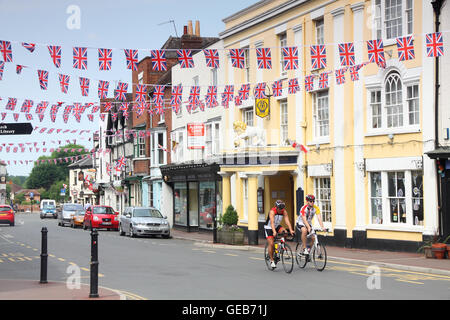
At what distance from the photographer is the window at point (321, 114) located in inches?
1062

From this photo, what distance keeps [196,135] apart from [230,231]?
432 inches

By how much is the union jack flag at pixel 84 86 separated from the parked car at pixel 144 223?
12.6 metres

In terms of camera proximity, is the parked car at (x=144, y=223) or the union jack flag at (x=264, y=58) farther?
the parked car at (x=144, y=223)

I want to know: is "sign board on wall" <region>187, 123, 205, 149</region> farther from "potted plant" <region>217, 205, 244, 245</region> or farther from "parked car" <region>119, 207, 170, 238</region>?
"potted plant" <region>217, 205, 244, 245</region>

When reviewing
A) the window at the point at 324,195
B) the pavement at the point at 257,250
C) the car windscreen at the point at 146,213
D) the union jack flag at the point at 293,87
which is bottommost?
the pavement at the point at 257,250

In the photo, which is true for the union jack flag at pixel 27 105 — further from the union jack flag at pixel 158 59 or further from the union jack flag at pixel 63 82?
the union jack flag at pixel 158 59

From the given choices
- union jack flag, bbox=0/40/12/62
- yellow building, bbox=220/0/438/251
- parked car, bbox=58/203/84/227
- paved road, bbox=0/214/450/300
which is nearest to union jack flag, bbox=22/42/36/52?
union jack flag, bbox=0/40/12/62

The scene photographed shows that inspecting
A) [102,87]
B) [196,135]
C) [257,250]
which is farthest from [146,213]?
[102,87]

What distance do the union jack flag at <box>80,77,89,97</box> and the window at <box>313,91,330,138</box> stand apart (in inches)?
362

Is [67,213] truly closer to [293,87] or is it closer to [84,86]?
[84,86]

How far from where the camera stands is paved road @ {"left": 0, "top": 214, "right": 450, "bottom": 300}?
1282 centimetres

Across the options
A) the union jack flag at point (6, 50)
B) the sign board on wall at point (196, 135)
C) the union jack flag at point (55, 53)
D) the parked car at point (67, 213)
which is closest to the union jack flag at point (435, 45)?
the union jack flag at point (55, 53)

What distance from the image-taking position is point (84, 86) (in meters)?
22.9

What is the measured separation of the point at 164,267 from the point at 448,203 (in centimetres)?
886
